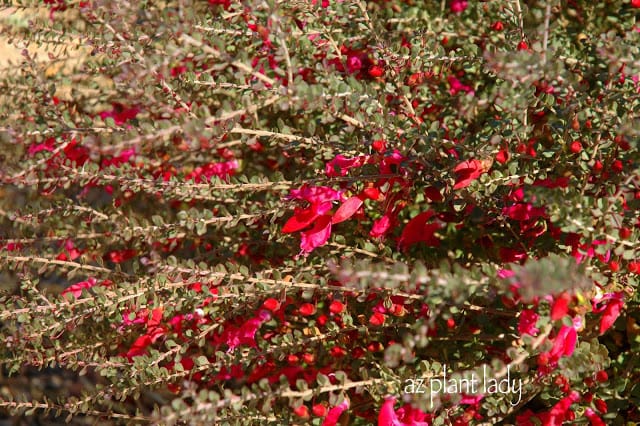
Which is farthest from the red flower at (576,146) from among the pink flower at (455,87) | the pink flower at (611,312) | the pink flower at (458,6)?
the pink flower at (458,6)

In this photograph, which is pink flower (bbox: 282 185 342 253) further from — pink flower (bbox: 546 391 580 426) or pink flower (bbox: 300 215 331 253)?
pink flower (bbox: 546 391 580 426)

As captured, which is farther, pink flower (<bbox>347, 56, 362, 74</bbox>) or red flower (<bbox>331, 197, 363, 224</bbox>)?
pink flower (<bbox>347, 56, 362, 74</bbox>)

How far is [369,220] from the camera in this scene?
5.80 feet

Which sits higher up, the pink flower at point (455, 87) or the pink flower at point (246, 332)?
the pink flower at point (455, 87)

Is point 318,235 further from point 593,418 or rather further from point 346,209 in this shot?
point 593,418

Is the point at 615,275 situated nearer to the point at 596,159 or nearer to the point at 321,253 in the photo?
the point at 596,159

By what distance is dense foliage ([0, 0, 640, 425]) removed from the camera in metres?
1.04

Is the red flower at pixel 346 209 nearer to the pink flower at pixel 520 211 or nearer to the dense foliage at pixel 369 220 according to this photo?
the dense foliage at pixel 369 220

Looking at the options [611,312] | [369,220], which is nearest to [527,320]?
[611,312]

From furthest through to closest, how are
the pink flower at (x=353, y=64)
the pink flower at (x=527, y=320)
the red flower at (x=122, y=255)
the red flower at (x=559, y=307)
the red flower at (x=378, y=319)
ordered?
the red flower at (x=122, y=255)
the pink flower at (x=353, y=64)
the red flower at (x=378, y=319)
the pink flower at (x=527, y=320)
the red flower at (x=559, y=307)

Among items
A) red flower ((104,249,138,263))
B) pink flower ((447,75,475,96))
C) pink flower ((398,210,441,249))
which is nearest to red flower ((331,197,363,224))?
pink flower ((398,210,441,249))

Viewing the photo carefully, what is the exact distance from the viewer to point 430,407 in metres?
1.09

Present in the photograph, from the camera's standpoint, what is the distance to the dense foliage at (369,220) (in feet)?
3.40

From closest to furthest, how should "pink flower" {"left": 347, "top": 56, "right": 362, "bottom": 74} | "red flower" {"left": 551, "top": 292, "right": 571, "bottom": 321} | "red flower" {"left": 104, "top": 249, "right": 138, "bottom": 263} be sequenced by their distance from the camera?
"red flower" {"left": 551, "top": 292, "right": 571, "bottom": 321} → "pink flower" {"left": 347, "top": 56, "right": 362, "bottom": 74} → "red flower" {"left": 104, "top": 249, "right": 138, "bottom": 263}
